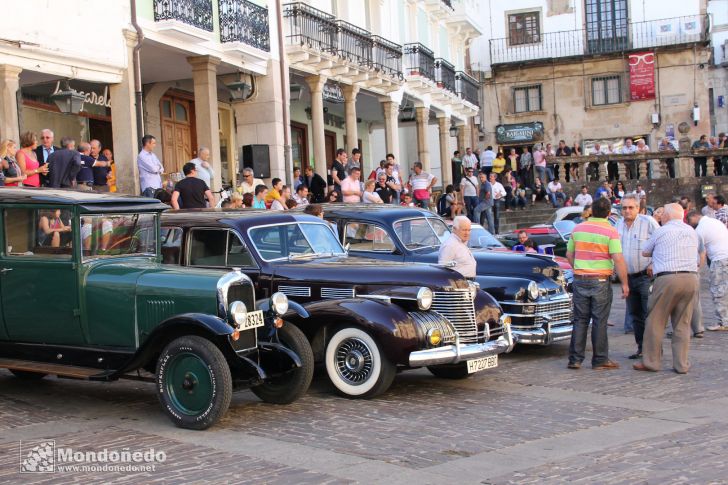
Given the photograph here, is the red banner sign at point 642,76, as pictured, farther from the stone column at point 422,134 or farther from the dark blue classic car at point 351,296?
the dark blue classic car at point 351,296

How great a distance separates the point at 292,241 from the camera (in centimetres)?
1070

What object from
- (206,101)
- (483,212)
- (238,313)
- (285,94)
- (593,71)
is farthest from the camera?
(593,71)

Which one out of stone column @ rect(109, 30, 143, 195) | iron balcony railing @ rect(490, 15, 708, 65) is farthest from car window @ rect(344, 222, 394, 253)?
iron balcony railing @ rect(490, 15, 708, 65)

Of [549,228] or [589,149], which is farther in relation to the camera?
[589,149]

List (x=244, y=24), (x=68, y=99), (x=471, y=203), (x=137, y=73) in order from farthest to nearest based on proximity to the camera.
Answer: (x=471, y=203)
(x=244, y=24)
(x=137, y=73)
(x=68, y=99)

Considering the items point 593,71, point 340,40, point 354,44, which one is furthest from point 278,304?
point 593,71

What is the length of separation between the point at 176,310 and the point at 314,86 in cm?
1796

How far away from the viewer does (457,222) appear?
11.3 m

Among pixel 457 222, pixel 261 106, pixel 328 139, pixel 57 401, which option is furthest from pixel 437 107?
pixel 57 401

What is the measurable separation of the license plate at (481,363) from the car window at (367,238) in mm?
2912

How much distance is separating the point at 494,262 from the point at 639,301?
1847 mm

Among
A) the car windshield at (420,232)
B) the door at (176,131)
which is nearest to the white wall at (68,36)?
the door at (176,131)

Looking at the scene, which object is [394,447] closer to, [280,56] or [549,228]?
[549,228]

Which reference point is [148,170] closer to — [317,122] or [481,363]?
[481,363]
